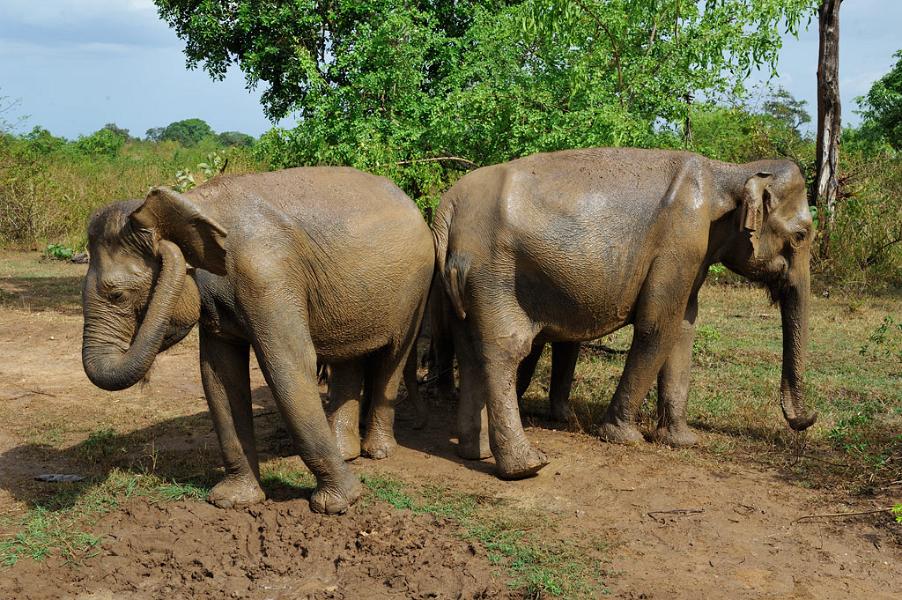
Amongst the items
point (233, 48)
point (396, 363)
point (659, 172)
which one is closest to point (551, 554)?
point (396, 363)

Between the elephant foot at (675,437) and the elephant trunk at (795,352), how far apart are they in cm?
79

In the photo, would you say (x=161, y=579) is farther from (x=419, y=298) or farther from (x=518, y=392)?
(x=518, y=392)

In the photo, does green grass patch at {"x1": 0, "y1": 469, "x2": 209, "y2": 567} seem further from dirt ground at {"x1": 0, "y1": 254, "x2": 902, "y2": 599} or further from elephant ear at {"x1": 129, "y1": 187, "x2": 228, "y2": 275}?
elephant ear at {"x1": 129, "y1": 187, "x2": 228, "y2": 275}

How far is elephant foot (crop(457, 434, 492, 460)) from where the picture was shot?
6941 mm

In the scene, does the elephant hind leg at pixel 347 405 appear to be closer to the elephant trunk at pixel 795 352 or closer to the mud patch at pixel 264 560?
the mud patch at pixel 264 560

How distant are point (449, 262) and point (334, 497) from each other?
74.5 inches

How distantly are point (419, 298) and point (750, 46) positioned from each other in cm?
463

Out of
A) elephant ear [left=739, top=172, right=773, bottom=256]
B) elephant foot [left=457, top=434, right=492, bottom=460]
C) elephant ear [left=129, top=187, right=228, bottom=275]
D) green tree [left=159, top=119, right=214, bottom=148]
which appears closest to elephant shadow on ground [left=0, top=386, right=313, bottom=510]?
elephant foot [left=457, top=434, right=492, bottom=460]

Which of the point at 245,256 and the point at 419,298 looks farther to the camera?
the point at 419,298

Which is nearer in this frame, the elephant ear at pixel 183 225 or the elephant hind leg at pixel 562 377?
the elephant ear at pixel 183 225

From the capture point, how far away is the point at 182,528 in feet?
18.3

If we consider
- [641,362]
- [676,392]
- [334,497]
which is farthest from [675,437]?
[334,497]

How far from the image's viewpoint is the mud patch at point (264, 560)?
499 cm

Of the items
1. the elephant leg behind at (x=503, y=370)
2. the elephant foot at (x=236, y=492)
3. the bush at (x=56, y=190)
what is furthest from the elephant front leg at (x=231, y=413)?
the bush at (x=56, y=190)
